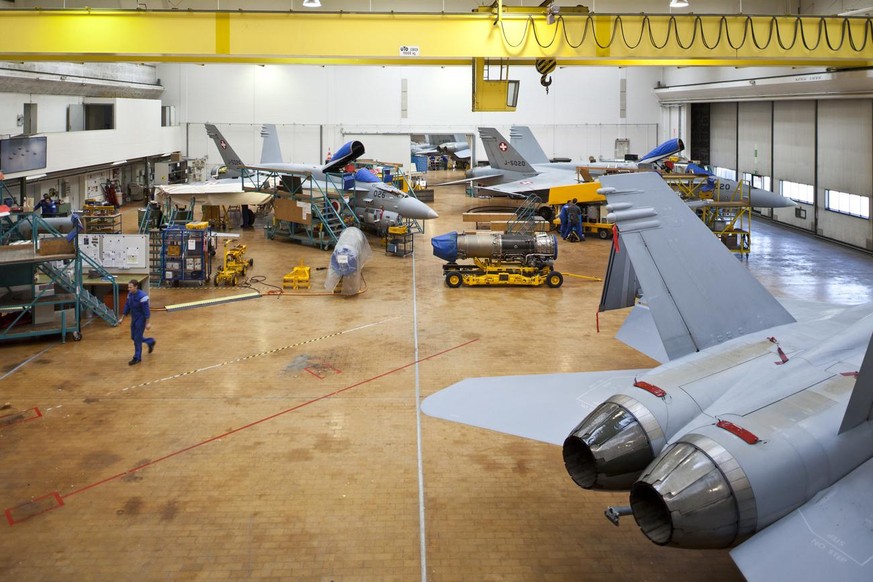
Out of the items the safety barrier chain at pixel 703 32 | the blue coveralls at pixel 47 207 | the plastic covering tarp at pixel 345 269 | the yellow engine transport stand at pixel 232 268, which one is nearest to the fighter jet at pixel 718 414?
the safety barrier chain at pixel 703 32

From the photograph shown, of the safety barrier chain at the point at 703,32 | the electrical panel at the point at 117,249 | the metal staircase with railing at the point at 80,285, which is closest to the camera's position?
the metal staircase with railing at the point at 80,285

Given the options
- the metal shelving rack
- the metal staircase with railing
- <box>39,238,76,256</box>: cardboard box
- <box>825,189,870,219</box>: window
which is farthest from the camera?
<box>825,189,870,219</box>: window

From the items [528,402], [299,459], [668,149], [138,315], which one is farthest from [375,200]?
[528,402]

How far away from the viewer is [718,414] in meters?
5.50

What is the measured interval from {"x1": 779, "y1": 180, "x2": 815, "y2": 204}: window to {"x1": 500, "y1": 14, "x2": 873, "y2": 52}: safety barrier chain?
1226 cm

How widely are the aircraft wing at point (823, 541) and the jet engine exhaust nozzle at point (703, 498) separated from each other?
0.60ft

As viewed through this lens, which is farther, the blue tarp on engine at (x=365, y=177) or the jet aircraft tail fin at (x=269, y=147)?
the jet aircraft tail fin at (x=269, y=147)

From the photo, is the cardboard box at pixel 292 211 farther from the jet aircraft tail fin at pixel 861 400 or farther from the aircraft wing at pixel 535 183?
the jet aircraft tail fin at pixel 861 400

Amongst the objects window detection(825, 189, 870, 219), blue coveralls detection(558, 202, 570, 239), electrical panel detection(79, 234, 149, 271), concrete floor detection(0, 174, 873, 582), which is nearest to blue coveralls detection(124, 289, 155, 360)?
concrete floor detection(0, 174, 873, 582)

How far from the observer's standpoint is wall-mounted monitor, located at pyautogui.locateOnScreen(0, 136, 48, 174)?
20703 millimetres

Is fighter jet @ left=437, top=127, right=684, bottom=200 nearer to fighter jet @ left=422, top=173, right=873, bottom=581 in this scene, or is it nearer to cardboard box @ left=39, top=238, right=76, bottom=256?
cardboard box @ left=39, top=238, right=76, bottom=256

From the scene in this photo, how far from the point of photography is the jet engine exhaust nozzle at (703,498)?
4.85 metres

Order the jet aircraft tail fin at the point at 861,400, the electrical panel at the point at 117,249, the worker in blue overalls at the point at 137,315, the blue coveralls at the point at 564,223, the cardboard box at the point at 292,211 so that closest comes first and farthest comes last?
the jet aircraft tail fin at the point at 861,400 < the worker in blue overalls at the point at 137,315 < the electrical panel at the point at 117,249 < the cardboard box at the point at 292,211 < the blue coveralls at the point at 564,223

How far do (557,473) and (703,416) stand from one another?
12.0ft
